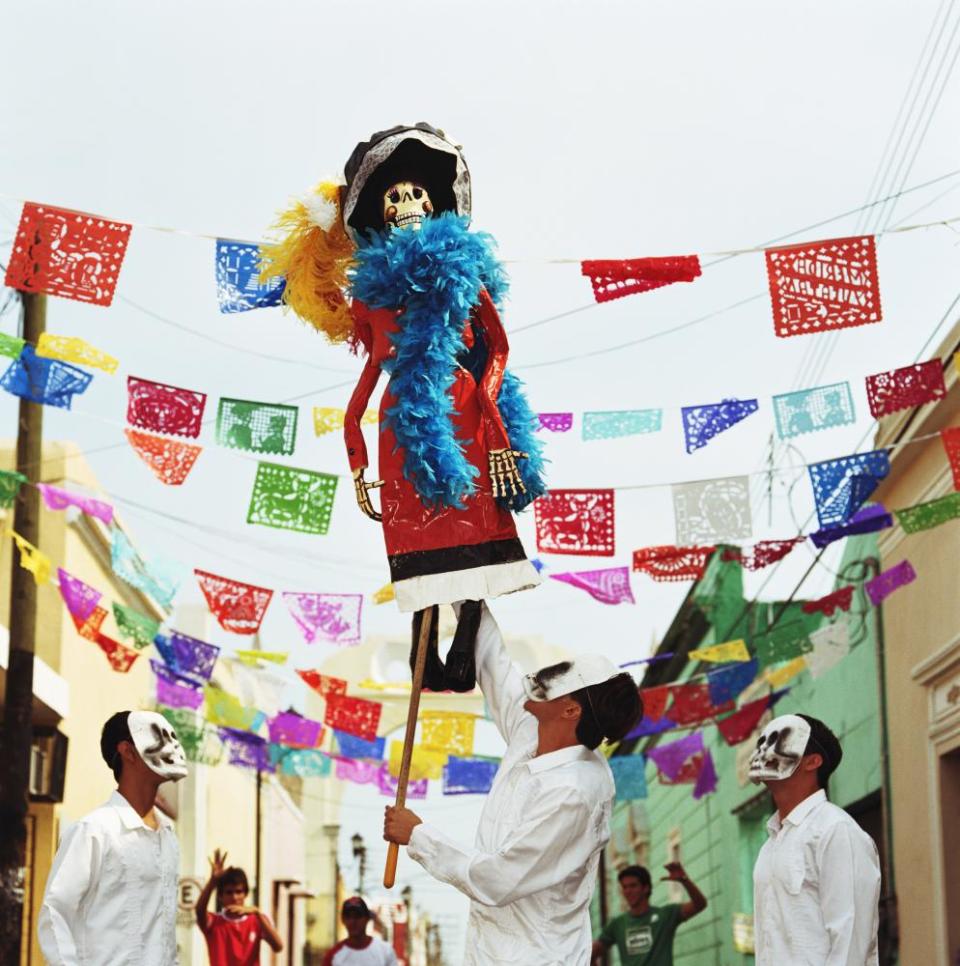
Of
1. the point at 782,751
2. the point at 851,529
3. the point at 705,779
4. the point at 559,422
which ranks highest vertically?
the point at 559,422

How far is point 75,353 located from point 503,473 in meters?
5.02

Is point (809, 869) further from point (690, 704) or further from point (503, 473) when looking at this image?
point (690, 704)

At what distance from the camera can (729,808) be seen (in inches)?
941

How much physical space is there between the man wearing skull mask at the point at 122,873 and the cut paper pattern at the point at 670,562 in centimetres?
660

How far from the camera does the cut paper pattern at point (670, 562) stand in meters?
12.0

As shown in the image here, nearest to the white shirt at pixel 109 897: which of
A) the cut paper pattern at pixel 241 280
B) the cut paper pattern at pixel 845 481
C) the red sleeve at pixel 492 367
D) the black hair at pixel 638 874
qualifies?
the red sleeve at pixel 492 367

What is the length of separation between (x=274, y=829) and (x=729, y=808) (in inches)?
611

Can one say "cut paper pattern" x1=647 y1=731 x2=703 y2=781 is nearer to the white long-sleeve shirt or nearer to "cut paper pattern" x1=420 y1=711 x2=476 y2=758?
"cut paper pattern" x1=420 y1=711 x2=476 y2=758

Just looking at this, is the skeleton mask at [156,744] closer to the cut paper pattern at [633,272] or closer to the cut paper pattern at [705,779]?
the cut paper pattern at [633,272]

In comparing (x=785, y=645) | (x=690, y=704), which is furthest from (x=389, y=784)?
(x=785, y=645)

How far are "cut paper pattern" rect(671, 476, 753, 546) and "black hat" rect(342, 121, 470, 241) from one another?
5.61 m

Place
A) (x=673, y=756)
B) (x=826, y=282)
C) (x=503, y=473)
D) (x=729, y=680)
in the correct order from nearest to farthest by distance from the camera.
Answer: (x=503, y=473), (x=826, y=282), (x=729, y=680), (x=673, y=756)

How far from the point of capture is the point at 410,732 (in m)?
5.42

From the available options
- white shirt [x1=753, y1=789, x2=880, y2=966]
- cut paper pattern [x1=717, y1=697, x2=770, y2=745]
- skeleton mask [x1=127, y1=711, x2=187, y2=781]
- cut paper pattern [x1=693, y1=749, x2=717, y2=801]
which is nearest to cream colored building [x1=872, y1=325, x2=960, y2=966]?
cut paper pattern [x1=717, y1=697, x2=770, y2=745]
